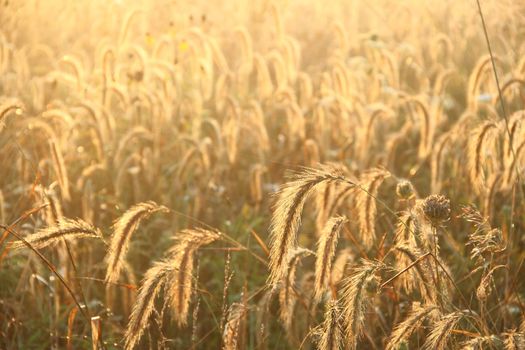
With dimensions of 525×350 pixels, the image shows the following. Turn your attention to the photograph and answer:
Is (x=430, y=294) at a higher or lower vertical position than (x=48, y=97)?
lower

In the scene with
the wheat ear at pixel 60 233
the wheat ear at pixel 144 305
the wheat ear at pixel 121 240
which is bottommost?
the wheat ear at pixel 144 305

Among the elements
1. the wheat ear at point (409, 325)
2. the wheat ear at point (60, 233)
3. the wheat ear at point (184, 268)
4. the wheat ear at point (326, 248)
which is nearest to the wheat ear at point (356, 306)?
the wheat ear at point (409, 325)

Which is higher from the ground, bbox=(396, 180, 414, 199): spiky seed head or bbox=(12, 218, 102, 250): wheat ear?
bbox=(12, 218, 102, 250): wheat ear

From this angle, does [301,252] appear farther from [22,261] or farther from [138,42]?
[138,42]

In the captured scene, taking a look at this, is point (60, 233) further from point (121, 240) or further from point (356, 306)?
point (356, 306)

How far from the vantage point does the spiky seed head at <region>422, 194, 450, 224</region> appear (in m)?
2.36

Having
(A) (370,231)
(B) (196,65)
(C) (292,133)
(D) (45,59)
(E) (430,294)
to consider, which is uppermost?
(D) (45,59)

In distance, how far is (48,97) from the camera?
Result: 21.3ft

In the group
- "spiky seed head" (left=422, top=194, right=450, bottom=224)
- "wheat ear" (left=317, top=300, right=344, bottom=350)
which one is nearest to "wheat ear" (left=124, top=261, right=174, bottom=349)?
"wheat ear" (left=317, top=300, right=344, bottom=350)

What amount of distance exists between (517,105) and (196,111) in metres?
2.47

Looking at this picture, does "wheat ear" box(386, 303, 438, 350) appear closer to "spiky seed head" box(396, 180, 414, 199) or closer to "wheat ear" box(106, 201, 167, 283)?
"spiky seed head" box(396, 180, 414, 199)

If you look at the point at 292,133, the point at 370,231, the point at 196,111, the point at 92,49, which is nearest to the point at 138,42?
the point at 92,49

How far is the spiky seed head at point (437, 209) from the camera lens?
2.36 metres

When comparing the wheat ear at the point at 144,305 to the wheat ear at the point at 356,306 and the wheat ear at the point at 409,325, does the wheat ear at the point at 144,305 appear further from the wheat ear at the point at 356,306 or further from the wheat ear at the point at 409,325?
the wheat ear at the point at 409,325
